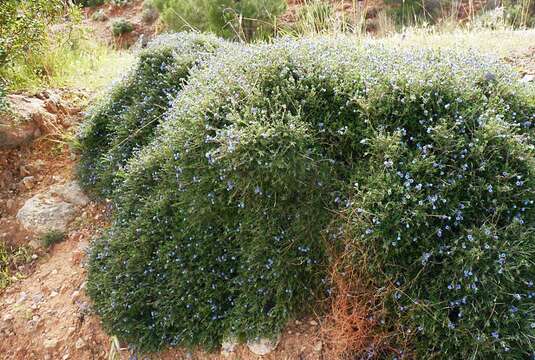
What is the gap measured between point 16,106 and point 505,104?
14.4 ft

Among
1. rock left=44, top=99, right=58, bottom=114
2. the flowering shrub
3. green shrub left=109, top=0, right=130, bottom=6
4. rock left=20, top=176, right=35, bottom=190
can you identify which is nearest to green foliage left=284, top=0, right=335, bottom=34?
the flowering shrub

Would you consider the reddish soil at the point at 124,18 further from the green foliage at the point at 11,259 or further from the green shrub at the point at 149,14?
the green foliage at the point at 11,259

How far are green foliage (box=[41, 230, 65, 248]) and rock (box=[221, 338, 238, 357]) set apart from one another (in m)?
2.03

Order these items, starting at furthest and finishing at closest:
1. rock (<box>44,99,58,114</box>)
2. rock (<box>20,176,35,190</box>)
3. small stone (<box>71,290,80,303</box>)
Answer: rock (<box>44,99,58,114</box>) → rock (<box>20,176,35,190</box>) → small stone (<box>71,290,80,303</box>)

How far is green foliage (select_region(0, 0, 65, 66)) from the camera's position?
4953mm

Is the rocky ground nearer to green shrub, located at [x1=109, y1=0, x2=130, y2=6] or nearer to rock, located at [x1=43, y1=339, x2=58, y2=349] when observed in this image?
rock, located at [x1=43, y1=339, x2=58, y2=349]

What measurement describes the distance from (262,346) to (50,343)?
1674mm

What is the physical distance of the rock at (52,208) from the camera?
13.6 ft

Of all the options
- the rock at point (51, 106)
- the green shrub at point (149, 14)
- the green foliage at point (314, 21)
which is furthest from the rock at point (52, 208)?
the green shrub at point (149, 14)

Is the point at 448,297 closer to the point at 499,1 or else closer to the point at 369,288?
the point at 369,288

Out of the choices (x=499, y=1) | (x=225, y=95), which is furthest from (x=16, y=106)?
(x=499, y=1)

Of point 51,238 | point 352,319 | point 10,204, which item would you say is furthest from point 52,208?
point 352,319

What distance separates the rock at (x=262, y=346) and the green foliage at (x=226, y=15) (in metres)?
5.86

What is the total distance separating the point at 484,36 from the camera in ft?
17.2
